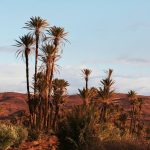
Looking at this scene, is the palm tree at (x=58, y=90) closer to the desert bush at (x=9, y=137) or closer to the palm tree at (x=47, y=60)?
the palm tree at (x=47, y=60)

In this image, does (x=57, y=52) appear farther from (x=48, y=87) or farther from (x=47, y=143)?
(x=47, y=143)

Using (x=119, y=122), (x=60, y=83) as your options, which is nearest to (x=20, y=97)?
(x=119, y=122)

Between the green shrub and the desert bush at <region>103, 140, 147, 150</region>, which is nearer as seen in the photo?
the desert bush at <region>103, 140, 147, 150</region>

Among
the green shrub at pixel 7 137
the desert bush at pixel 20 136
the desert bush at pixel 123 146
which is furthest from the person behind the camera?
the desert bush at pixel 20 136

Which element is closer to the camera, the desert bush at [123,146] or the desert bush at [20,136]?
the desert bush at [123,146]

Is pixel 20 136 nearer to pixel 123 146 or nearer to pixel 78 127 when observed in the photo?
pixel 78 127

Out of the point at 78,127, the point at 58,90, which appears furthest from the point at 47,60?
the point at 78,127

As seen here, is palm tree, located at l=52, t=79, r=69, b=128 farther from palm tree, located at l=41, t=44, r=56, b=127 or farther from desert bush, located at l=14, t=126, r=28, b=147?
desert bush, located at l=14, t=126, r=28, b=147

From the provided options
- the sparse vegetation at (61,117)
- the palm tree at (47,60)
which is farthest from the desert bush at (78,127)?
the palm tree at (47,60)

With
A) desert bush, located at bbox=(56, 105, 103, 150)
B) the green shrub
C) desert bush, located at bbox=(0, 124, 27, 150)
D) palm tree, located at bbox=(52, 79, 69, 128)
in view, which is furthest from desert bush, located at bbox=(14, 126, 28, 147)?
palm tree, located at bbox=(52, 79, 69, 128)

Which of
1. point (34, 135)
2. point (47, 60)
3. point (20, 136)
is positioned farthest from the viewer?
point (47, 60)

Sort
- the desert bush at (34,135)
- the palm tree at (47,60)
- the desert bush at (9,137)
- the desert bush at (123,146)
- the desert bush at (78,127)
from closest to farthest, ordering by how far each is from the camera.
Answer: the desert bush at (123,146)
the desert bush at (78,127)
the desert bush at (9,137)
the desert bush at (34,135)
the palm tree at (47,60)

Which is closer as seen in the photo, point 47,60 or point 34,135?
point 34,135

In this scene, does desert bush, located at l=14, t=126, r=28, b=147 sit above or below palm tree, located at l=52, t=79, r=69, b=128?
below
